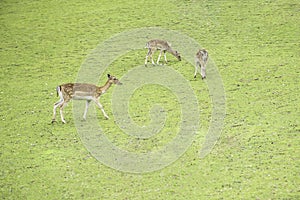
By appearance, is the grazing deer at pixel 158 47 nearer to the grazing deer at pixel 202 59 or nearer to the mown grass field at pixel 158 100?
the mown grass field at pixel 158 100

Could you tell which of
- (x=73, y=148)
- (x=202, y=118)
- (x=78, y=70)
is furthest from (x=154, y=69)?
(x=73, y=148)

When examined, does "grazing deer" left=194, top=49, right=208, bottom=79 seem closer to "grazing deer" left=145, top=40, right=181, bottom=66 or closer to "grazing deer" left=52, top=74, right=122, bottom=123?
"grazing deer" left=145, top=40, right=181, bottom=66

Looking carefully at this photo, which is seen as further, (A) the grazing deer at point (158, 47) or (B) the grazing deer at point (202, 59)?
(A) the grazing deer at point (158, 47)

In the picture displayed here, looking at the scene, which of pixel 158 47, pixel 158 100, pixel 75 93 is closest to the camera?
pixel 75 93

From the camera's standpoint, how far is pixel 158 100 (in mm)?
21500

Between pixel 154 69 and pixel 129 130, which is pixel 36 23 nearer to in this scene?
pixel 154 69

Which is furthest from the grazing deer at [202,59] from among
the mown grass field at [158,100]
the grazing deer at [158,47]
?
the grazing deer at [158,47]

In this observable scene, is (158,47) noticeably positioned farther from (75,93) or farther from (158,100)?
(75,93)

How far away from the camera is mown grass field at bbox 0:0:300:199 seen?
14719 millimetres

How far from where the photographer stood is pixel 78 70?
26281 mm

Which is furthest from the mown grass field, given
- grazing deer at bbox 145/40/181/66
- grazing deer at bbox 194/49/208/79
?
grazing deer at bbox 194/49/208/79

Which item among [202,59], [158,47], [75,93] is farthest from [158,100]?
[158,47]

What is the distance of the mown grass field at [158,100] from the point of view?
48.3 feet

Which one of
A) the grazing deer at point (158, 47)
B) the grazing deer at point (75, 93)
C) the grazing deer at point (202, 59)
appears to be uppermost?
the grazing deer at point (158, 47)
